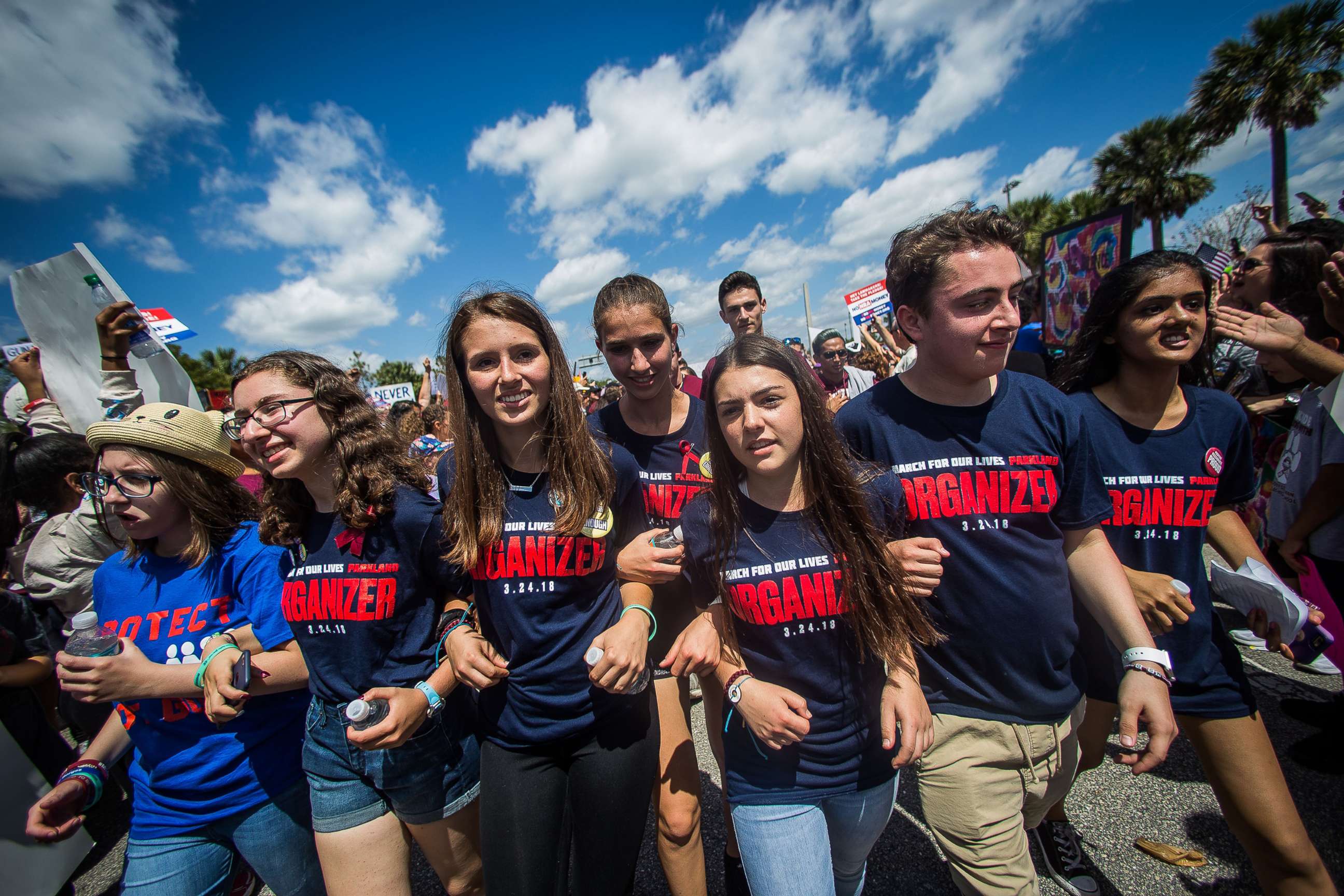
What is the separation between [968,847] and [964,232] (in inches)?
78.9

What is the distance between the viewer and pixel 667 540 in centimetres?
178

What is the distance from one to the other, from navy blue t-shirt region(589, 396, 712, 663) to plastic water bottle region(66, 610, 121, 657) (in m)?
1.76

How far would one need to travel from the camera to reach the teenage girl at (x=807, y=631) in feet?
5.28

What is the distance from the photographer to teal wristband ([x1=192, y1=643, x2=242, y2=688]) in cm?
173

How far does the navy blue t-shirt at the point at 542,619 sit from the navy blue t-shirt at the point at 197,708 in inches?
34.0

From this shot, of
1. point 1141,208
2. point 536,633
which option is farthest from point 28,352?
point 1141,208

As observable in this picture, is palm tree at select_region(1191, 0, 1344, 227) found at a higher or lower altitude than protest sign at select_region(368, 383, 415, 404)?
higher

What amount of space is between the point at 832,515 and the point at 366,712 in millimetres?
1507

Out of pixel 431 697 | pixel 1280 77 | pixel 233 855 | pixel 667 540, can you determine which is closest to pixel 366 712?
pixel 431 697

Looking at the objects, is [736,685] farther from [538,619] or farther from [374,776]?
[374,776]

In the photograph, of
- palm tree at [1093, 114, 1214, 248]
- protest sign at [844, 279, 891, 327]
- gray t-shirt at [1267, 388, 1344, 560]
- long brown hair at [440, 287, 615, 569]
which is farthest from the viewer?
palm tree at [1093, 114, 1214, 248]

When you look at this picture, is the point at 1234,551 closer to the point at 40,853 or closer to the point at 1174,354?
the point at 1174,354

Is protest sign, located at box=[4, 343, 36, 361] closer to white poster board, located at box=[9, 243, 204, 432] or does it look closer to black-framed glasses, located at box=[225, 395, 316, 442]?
white poster board, located at box=[9, 243, 204, 432]

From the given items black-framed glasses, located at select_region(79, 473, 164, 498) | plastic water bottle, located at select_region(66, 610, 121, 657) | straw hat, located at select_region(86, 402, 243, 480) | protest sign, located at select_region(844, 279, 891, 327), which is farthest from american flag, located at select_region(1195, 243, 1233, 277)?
protest sign, located at select_region(844, 279, 891, 327)
